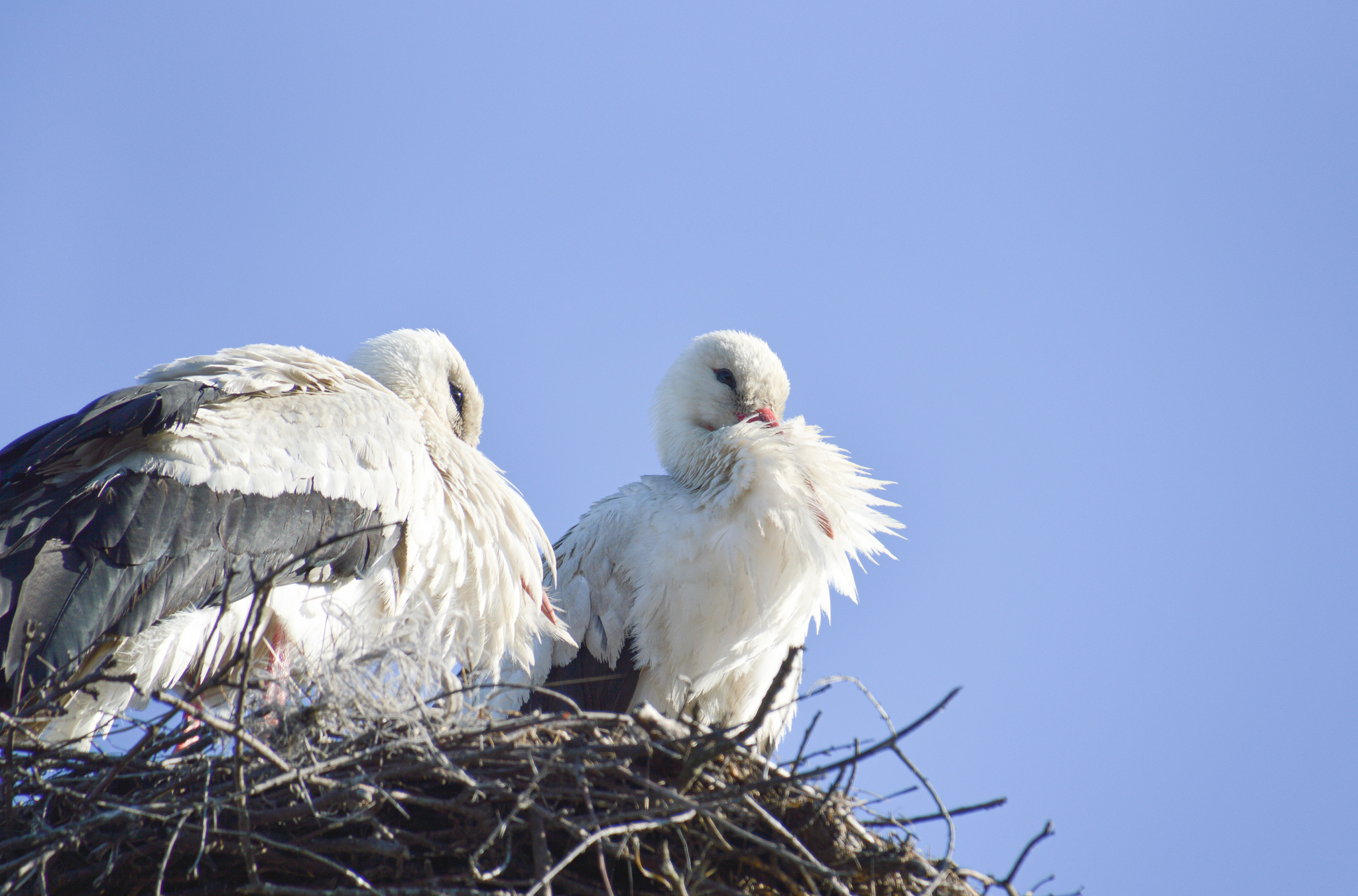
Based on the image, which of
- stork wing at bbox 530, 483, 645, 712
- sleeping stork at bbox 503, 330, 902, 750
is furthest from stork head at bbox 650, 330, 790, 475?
stork wing at bbox 530, 483, 645, 712

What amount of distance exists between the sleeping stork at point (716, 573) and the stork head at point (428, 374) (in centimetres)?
56

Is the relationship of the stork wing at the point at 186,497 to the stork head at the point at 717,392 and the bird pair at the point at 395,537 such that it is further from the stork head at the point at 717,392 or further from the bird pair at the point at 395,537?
the stork head at the point at 717,392

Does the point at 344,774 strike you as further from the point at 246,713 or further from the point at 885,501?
the point at 885,501

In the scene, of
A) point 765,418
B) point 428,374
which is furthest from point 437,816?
point 765,418

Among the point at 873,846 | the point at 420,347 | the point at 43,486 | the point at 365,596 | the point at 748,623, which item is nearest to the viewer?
the point at 873,846

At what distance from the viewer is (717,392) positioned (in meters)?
4.62

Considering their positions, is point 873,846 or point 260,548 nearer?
point 873,846

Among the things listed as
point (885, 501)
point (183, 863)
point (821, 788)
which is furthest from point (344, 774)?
point (885, 501)

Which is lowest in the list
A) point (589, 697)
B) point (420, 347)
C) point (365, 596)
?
point (589, 697)

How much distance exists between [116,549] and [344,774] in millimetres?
837

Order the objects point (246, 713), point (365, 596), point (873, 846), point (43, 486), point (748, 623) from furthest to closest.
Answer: point (748, 623) → point (365, 596) → point (43, 486) → point (246, 713) → point (873, 846)

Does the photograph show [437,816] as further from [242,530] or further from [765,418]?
[765,418]

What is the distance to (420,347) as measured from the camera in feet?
13.5

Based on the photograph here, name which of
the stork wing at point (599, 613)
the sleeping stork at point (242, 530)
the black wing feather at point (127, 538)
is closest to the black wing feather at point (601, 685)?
the stork wing at point (599, 613)
